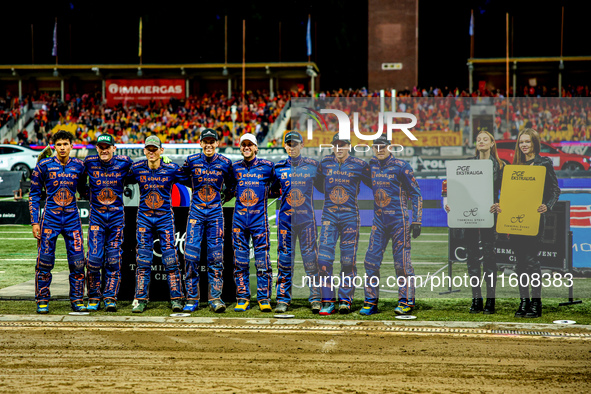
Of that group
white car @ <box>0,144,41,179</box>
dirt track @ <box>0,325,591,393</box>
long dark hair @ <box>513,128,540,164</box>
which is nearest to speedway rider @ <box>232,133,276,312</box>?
dirt track @ <box>0,325,591,393</box>

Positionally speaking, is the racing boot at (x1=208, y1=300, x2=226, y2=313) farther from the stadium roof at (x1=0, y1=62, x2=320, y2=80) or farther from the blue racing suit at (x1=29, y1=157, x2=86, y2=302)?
the stadium roof at (x1=0, y1=62, x2=320, y2=80)

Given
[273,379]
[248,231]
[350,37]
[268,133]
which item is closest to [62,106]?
[268,133]

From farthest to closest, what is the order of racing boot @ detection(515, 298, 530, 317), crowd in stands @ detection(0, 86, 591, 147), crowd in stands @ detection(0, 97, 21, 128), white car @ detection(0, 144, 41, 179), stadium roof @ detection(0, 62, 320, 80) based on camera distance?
stadium roof @ detection(0, 62, 320, 80) → crowd in stands @ detection(0, 97, 21, 128) → crowd in stands @ detection(0, 86, 591, 147) → white car @ detection(0, 144, 41, 179) → racing boot @ detection(515, 298, 530, 317)

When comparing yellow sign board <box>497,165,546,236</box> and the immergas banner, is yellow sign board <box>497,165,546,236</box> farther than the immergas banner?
No

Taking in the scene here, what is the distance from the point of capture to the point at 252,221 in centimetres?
775

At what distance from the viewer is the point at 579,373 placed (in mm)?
5328

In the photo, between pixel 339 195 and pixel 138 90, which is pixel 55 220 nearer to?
pixel 339 195

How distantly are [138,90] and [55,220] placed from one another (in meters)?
32.4

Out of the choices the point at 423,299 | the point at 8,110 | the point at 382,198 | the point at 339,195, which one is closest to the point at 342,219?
the point at 339,195

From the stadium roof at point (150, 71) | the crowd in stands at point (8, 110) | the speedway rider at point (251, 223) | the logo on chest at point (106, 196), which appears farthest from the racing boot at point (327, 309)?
the crowd in stands at point (8, 110)

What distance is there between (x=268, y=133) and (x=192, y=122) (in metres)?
6.32

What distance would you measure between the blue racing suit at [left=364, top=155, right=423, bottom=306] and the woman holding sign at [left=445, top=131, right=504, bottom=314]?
70 cm

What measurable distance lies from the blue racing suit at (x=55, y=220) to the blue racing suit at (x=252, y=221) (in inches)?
73.4

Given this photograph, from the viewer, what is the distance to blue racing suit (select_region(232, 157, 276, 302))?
7.76m
